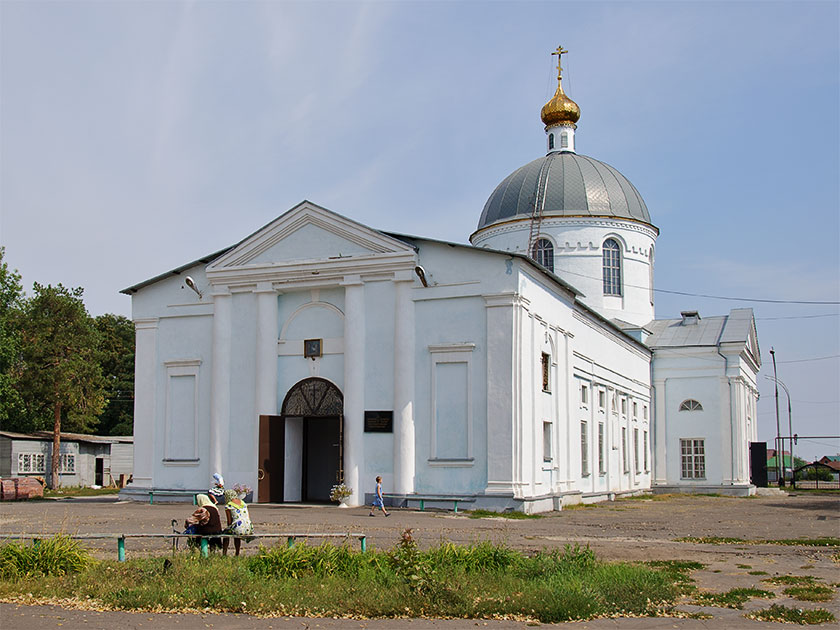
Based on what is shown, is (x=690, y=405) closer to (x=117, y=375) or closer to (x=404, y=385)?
(x=404, y=385)

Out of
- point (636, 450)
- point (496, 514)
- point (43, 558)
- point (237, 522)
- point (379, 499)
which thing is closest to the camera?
point (43, 558)

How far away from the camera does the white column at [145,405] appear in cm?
2886

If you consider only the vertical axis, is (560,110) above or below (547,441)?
above

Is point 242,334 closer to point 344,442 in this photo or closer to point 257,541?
point 344,442

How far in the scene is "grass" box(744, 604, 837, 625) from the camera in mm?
9547

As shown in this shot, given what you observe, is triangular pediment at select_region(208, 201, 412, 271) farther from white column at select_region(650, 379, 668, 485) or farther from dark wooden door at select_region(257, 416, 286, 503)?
white column at select_region(650, 379, 668, 485)

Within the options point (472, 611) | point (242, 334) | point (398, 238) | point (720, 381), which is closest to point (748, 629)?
point (472, 611)

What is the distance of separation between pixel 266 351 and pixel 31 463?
24.8 meters

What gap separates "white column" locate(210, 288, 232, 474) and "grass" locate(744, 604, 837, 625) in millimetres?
19705

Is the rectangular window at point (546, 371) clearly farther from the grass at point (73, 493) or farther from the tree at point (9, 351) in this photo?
the tree at point (9, 351)

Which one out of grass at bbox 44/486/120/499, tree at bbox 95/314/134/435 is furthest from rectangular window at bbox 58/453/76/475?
tree at bbox 95/314/134/435

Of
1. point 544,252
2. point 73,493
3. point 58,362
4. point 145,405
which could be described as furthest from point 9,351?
point 544,252

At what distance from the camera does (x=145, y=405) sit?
29250mm

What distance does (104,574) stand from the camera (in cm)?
1159
